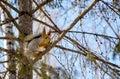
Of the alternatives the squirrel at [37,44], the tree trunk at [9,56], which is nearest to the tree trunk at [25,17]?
the tree trunk at [9,56]

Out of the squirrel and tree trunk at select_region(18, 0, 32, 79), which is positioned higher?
tree trunk at select_region(18, 0, 32, 79)

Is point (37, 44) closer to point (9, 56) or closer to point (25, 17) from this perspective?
point (25, 17)

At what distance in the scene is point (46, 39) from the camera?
2.51m

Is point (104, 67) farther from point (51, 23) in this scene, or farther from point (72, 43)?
point (51, 23)

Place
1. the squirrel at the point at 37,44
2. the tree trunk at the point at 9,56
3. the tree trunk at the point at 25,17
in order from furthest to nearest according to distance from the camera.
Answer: the tree trunk at the point at 25,17 < the tree trunk at the point at 9,56 < the squirrel at the point at 37,44

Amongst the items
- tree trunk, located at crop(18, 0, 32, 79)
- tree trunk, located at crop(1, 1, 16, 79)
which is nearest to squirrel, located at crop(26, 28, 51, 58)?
tree trunk, located at crop(1, 1, 16, 79)

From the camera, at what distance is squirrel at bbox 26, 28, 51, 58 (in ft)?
8.25

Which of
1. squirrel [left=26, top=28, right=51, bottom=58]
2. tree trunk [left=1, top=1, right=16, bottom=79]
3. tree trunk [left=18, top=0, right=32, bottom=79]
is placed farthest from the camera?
tree trunk [left=18, top=0, right=32, bottom=79]

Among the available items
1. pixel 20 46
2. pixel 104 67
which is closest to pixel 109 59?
pixel 104 67

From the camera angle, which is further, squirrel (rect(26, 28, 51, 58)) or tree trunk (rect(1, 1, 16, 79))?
tree trunk (rect(1, 1, 16, 79))

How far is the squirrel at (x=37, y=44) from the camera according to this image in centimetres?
252

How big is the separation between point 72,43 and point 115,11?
383 mm

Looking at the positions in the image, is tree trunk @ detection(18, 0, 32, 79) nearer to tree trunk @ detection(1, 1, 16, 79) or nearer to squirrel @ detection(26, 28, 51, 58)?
tree trunk @ detection(1, 1, 16, 79)

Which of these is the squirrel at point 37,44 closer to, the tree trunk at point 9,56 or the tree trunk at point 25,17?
the tree trunk at point 9,56
